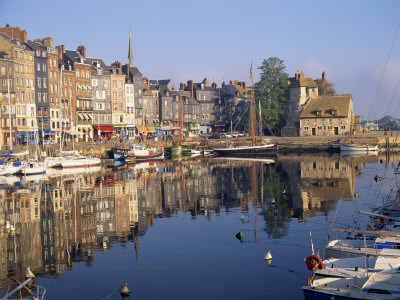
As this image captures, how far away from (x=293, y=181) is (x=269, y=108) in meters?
59.6

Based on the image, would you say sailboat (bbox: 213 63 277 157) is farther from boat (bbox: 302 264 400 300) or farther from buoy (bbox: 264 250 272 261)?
boat (bbox: 302 264 400 300)

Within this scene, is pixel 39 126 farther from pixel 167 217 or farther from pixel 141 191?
pixel 167 217

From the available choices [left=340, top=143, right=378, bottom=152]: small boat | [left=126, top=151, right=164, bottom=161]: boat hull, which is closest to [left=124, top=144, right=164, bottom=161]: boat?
[left=126, top=151, right=164, bottom=161]: boat hull

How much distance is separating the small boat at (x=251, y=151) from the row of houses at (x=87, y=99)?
13.8m

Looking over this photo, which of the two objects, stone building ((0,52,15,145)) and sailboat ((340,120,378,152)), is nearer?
stone building ((0,52,15,145))

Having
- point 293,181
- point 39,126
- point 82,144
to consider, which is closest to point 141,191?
point 293,181

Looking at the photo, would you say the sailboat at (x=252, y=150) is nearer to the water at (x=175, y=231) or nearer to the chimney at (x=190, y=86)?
the chimney at (x=190, y=86)

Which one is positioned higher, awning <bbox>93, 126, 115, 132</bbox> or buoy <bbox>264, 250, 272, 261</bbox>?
awning <bbox>93, 126, 115, 132</bbox>

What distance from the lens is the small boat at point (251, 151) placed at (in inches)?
3681

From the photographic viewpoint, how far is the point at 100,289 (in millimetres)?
19375

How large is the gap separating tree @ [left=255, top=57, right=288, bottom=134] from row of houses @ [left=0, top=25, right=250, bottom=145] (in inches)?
513

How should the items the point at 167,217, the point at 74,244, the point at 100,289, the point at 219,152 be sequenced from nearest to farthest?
the point at 100,289, the point at 74,244, the point at 167,217, the point at 219,152

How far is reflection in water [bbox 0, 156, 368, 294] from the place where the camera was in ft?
82.3

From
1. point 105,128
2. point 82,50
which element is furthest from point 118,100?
point 82,50
